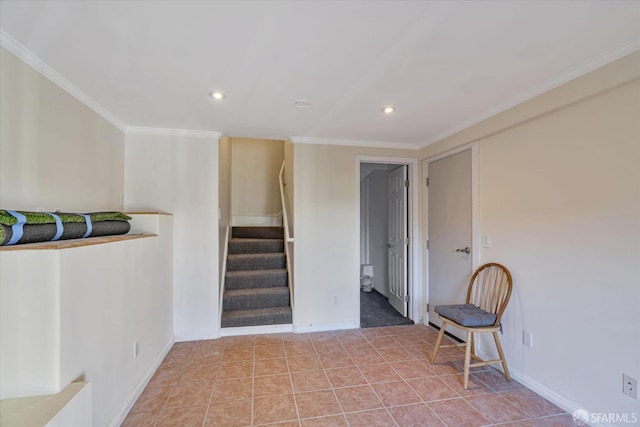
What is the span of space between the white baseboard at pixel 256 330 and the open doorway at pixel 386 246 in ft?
3.26

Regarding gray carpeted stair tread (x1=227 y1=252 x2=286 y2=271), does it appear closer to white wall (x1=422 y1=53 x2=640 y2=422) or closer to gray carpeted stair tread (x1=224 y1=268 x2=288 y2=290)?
gray carpeted stair tread (x1=224 y1=268 x2=288 y2=290)

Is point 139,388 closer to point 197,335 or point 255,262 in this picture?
point 197,335

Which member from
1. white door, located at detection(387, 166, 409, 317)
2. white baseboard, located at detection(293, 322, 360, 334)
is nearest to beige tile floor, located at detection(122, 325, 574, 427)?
white baseboard, located at detection(293, 322, 360, 334)

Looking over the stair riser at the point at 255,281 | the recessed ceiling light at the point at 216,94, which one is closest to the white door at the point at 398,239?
the stair riser at the point at 255,281

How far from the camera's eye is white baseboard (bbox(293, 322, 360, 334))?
3195 mm

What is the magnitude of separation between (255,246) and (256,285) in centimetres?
63

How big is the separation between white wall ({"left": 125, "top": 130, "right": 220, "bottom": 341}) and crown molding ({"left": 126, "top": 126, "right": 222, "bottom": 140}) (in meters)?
0.02

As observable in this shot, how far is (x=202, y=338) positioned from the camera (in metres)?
3.00

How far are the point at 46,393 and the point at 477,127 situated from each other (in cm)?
341

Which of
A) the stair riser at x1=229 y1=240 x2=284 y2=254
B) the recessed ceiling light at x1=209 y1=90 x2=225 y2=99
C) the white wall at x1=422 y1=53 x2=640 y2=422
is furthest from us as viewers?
the stair riser at x1=229 y1=240 x2=284 y2=254

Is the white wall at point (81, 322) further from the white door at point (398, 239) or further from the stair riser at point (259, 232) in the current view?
the white door at point (398, 239)

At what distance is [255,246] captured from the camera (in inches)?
158

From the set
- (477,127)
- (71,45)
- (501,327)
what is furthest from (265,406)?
(477,127)

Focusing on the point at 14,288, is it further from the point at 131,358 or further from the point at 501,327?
the point at 501,327
